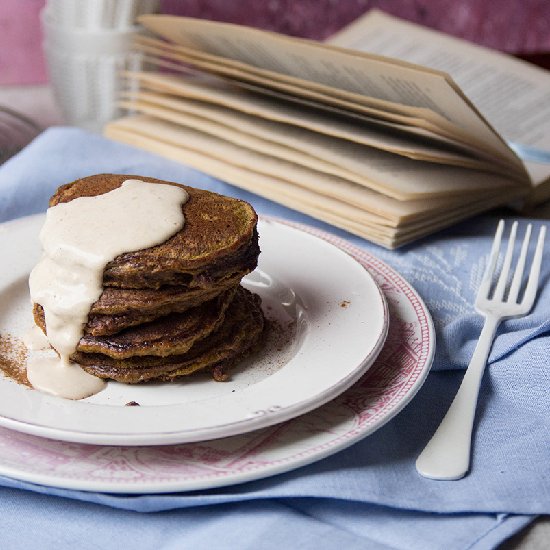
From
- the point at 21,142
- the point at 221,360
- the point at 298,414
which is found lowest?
the point at 21,142

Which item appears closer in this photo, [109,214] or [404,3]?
→ [109,214]

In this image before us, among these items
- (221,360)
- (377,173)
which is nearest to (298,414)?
(221,360)

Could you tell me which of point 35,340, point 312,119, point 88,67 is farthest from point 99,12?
point 35,340

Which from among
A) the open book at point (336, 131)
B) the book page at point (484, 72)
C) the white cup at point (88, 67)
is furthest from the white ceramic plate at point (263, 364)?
the white cup at point (88, 67)

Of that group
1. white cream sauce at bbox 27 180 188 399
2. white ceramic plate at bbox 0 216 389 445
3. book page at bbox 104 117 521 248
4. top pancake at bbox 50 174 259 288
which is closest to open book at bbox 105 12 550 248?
book page at bbox 104 117 521 248

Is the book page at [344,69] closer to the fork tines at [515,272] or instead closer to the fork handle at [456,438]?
the fork tines at [515,272]

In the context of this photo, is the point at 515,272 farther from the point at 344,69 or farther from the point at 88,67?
the point at 88,67

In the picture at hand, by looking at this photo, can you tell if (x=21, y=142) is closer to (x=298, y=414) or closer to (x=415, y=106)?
(x=415, y=106)
